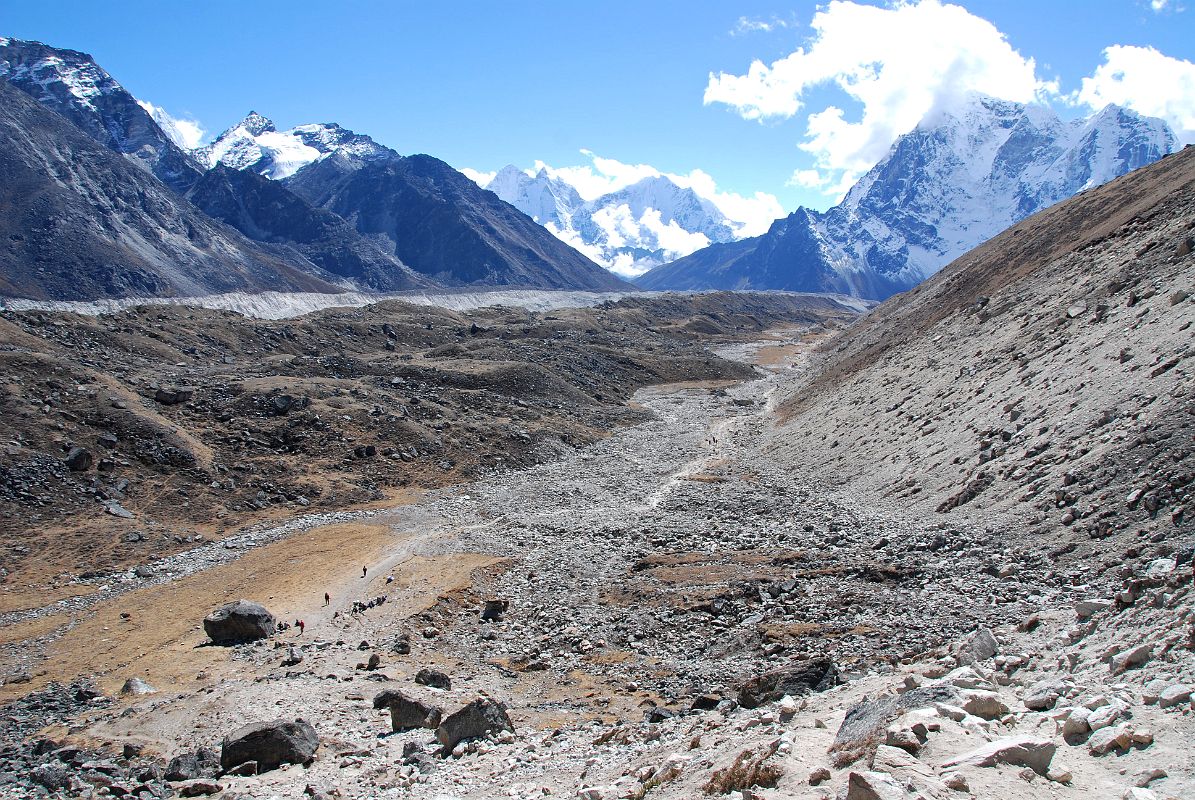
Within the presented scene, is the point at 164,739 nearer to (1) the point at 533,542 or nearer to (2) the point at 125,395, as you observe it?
(1) the point at 533,542

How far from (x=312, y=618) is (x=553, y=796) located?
18196mm

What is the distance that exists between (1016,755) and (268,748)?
15.9 meters

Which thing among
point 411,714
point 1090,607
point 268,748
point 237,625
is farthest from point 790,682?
point 237,625

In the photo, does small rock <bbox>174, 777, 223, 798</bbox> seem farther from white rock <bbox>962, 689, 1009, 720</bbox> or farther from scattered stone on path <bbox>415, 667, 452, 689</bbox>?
white rock <bbox>962, 689, 1009, 720</bbox>

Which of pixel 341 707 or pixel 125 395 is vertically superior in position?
pixel 125 395

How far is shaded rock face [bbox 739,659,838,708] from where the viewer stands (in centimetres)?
1812

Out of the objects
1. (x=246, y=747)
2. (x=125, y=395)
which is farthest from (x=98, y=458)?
(x=246, y=747)

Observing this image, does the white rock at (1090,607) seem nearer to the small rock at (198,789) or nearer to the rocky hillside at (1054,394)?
the rocky hillside at (1054,394)

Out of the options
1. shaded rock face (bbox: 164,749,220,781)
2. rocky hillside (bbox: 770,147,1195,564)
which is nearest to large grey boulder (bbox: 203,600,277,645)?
shaded rock face (bbox: 164,749,220,781)

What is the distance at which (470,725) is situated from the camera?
1881cm

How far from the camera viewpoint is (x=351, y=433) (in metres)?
53.7

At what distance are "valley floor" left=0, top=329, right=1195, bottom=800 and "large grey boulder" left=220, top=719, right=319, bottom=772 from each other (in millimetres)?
710

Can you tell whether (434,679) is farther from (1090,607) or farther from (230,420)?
(230,420)

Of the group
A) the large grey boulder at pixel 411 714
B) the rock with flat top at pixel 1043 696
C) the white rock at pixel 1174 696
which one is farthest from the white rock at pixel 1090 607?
the large grey boulder at pixel 411 714
